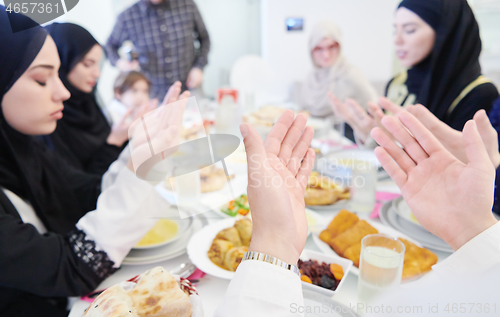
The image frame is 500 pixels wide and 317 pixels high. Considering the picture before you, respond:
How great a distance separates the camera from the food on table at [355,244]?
0.73 m

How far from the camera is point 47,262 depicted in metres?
0.69

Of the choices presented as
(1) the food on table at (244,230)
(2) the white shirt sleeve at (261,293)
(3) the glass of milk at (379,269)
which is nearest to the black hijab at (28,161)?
(1) the food on table at (244,230)

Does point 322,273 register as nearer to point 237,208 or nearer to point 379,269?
point 379,269

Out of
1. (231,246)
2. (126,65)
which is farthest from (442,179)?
(126,65)

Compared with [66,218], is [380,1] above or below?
above

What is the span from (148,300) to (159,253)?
28 centimetres

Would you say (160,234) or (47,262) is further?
(160,234)

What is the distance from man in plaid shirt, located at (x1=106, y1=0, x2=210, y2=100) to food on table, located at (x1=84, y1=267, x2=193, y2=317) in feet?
7.27

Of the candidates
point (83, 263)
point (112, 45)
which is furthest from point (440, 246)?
point (112, 45)

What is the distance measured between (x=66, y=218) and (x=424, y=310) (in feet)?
3.26

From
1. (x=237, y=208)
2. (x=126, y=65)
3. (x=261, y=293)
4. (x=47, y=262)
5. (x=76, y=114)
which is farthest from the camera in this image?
(x=126, y=65)

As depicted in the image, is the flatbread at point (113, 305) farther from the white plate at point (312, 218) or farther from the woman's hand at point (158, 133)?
the white plate at point (312, 218)

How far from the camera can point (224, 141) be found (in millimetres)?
684

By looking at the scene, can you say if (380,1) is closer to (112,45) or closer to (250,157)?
(112,45)
